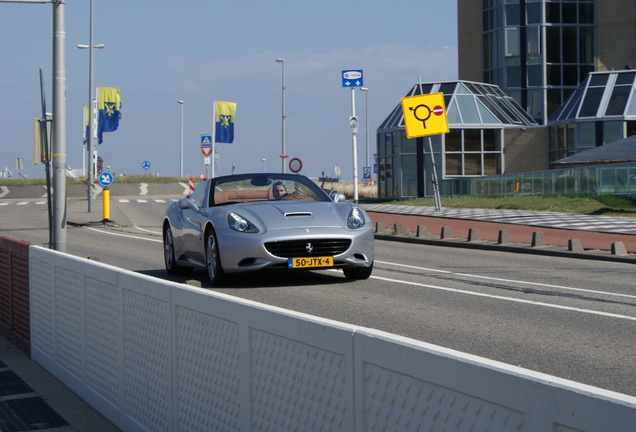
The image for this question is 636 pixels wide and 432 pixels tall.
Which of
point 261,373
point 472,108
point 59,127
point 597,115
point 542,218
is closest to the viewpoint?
point 261,373

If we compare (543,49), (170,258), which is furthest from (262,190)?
(543,49)

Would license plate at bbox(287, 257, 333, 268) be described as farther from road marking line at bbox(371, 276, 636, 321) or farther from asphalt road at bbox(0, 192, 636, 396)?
road marking line at bbox(371, 276, 636, 321)

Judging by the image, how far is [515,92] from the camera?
6034 centimetres

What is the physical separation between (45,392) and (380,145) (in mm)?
45964

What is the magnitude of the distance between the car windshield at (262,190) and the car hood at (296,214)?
59 centimetres

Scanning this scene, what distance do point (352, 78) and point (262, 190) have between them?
1891 cm

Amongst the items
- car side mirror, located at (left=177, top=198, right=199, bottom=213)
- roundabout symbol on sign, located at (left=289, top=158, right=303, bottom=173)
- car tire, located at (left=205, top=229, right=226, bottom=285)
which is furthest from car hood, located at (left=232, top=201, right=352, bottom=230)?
roundabout symbol on sign, located at (left=289, top=158, right=303, bottom=173)

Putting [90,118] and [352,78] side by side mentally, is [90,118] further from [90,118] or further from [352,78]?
[352,78]

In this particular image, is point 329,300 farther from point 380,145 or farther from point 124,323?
point 380,145

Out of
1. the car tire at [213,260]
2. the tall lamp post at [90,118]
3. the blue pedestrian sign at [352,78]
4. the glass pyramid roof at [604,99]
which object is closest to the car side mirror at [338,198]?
the car tire at [213,260]

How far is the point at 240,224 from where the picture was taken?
12.8m

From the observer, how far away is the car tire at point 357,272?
45.1ft

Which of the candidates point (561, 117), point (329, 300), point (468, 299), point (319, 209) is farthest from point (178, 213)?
point (561, 117)

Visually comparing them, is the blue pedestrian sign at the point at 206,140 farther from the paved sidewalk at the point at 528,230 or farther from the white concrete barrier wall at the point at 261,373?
the white concrete barrier wall at the point at 261,373
